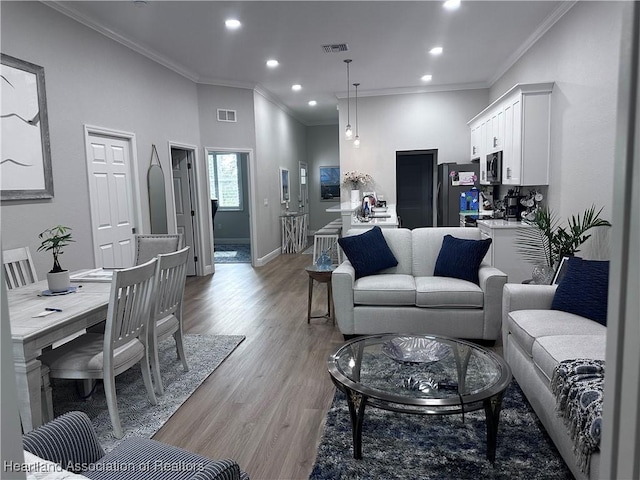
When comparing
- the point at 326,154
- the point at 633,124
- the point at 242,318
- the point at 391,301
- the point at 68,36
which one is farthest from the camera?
the point at 326,154

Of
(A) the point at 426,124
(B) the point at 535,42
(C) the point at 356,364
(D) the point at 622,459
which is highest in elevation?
(B) the point at 535,42

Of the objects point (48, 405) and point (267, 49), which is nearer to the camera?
point (48, 405)

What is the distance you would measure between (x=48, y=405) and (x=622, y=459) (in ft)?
8.69

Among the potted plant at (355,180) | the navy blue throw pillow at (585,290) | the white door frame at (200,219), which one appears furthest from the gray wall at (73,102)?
the navy blue throw pillow at (585,290)

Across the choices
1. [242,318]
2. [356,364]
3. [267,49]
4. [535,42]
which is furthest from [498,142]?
[356,364]

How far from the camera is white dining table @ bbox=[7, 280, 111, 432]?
2086 millimetres

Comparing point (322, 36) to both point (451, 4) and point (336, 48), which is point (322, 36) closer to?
point (336, 48)

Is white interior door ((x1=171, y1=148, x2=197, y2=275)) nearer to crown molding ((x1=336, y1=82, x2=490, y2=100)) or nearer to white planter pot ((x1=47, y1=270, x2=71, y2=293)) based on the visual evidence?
crown molding ((x1=336, y1=82, x2=490, y2=100))

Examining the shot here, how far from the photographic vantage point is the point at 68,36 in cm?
403

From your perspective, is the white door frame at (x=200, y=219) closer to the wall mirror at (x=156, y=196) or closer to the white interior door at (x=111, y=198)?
the wall mirror at (x=156, y=196)

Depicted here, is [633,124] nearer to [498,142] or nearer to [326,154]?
[498,142]

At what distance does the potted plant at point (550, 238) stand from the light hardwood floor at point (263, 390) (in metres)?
2.10

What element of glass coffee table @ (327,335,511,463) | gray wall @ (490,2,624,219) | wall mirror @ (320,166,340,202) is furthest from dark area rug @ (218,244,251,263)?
glass coffee table @ (327,335,511,463)

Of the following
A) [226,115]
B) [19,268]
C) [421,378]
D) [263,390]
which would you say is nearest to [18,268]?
[19,268]
